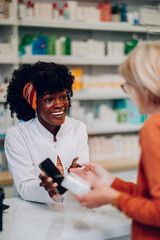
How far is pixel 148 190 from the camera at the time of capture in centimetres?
117

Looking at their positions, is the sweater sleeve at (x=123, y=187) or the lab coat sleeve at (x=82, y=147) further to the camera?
the lab coat sleeve at (x=82, y=147)

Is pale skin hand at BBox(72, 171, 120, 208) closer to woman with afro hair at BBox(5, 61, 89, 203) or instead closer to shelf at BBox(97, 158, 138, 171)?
woman with afro hair at BBox(5, 61, 89, 203)

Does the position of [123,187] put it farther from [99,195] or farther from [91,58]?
[91,58]

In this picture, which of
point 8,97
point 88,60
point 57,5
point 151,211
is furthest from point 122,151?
point 151,211

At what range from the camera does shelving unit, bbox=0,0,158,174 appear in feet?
12.0

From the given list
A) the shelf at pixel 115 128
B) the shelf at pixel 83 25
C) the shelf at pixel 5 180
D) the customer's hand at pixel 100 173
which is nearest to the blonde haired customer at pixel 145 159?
the customer's hand at pixel 100 173

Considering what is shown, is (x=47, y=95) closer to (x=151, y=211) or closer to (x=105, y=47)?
(x=151, y=211)

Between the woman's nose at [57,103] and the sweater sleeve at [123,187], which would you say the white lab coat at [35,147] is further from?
the sweater sleeve at [123,187]

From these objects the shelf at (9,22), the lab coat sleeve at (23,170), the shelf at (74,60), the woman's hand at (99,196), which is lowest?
the lab coat sleeve at (23,170)

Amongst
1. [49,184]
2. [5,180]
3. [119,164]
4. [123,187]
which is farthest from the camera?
[119,164]

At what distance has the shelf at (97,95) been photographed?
13.0ft

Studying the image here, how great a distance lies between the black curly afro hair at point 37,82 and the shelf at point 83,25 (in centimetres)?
159

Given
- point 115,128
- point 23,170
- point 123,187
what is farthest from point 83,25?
point 123,187

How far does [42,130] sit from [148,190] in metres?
1.07
